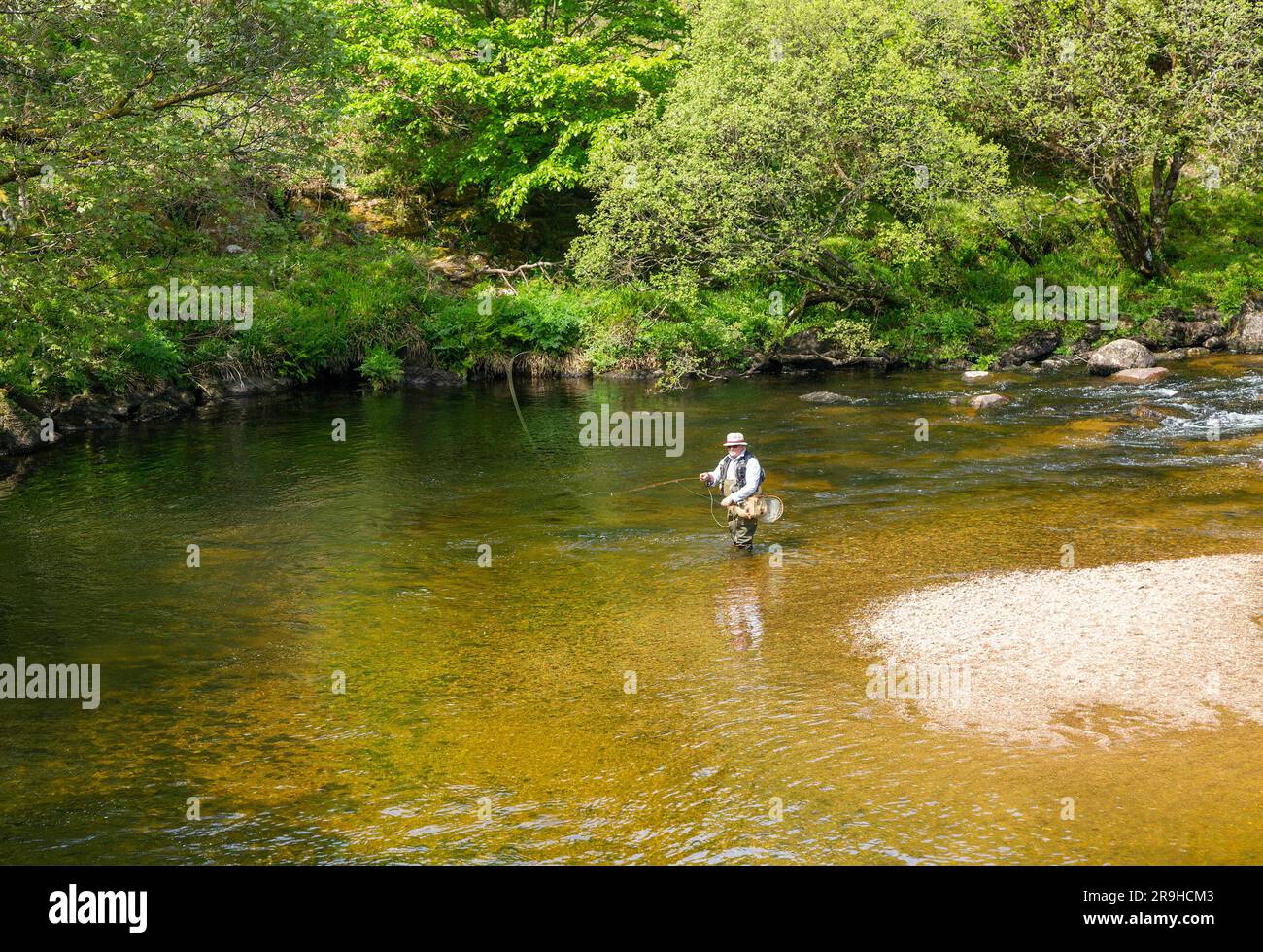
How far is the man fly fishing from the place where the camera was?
52.0ft

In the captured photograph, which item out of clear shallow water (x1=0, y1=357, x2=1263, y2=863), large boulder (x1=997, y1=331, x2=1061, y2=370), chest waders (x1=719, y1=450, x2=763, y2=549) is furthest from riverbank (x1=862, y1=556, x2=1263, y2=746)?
large boulder (x1=997, y1=331, x2=1061, y2=370)

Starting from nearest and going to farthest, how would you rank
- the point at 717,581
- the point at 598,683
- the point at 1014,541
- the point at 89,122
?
1. the point at 598,683
2. the point at 717,581
3. the point at 1014,541
4. the point at 89,122

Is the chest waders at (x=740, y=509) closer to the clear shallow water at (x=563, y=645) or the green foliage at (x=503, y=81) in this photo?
the clear shallow water at (x=563, y=645)

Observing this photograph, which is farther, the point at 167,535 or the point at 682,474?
the point at 682,474

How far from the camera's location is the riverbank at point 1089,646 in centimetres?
1005

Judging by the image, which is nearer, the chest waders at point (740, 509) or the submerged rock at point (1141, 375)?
the chest waders at point (740, 509)

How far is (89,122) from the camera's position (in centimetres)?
1716

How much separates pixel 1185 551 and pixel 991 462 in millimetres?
6289

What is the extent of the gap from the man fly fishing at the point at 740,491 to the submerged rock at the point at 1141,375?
16.6 meters

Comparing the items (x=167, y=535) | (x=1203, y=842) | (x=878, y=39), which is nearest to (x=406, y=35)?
(x=878, y=39)

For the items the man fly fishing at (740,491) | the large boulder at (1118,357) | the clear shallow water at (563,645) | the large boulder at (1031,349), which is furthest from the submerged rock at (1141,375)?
the man fly fishing at (740,491)

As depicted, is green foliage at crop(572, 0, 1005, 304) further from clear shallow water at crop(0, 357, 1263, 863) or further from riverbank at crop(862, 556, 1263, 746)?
riverbank at crop(862, 556, 1263, 746)

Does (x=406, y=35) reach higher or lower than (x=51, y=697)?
higher

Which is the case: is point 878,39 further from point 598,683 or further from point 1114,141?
point 598,683
